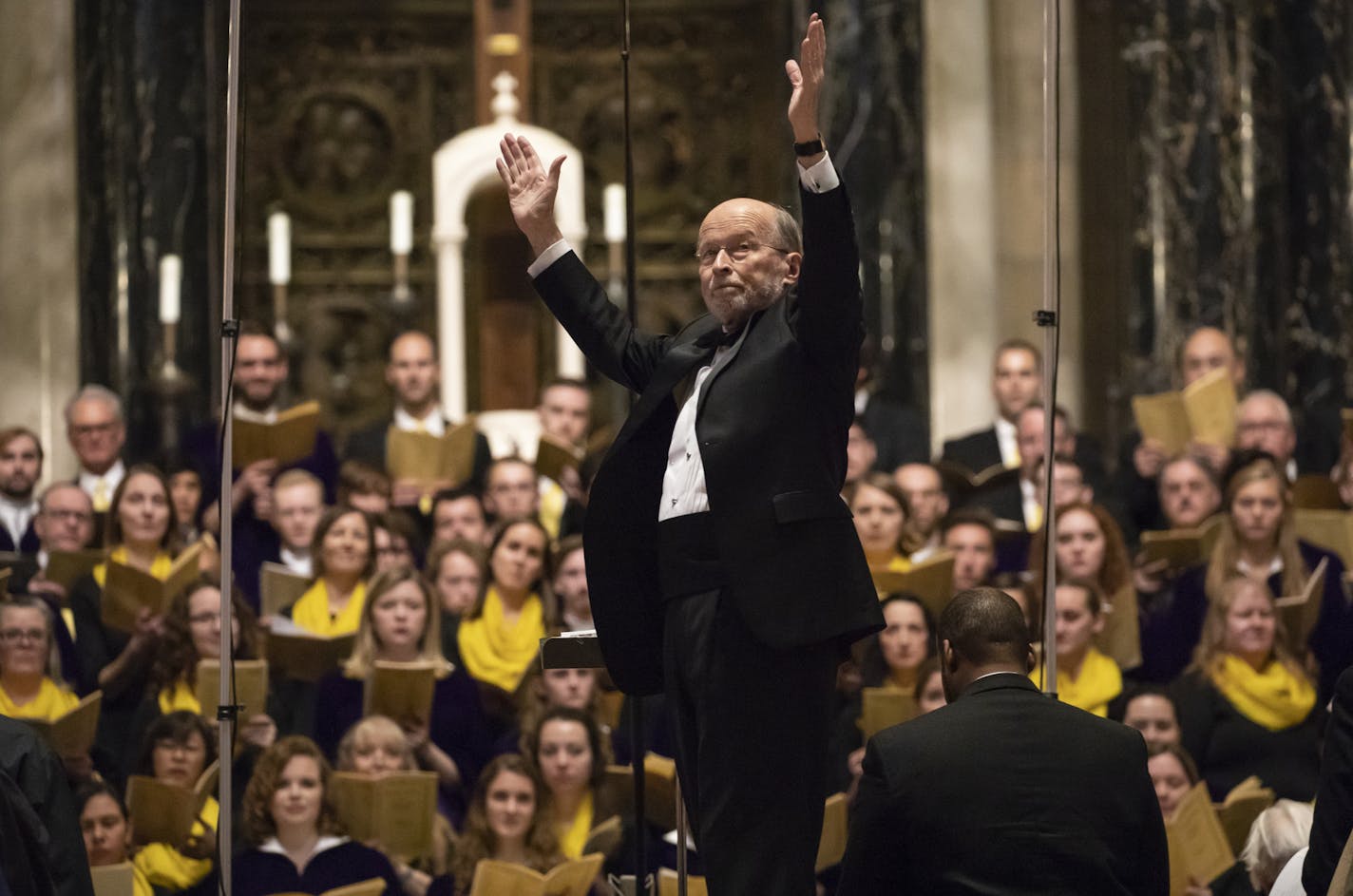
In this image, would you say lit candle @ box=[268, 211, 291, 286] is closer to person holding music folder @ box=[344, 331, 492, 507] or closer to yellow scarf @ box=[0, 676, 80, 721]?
person holding music folder @ box=[344, 331, 492, 507]

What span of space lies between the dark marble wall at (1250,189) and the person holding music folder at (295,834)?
4032 mm

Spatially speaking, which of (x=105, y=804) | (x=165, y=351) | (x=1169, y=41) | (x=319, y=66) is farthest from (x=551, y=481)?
(x=319, y=66)

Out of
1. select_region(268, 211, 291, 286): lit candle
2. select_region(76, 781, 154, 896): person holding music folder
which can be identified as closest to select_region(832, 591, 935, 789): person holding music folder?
select_region(76, 781, 154, 896): person holding music folder

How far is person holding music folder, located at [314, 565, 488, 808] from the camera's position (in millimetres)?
6781

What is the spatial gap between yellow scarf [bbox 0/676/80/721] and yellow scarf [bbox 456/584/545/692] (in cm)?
118

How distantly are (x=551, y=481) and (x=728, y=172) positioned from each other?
3.71 metres

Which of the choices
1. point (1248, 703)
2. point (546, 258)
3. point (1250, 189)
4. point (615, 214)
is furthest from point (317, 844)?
point (1250, 189)

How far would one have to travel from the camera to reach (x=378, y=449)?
324 inches

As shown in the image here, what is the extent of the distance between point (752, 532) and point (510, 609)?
134 inches

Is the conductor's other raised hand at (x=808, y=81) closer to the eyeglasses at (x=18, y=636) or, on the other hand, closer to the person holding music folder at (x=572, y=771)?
the person holding music folder at (x=572, y=771)

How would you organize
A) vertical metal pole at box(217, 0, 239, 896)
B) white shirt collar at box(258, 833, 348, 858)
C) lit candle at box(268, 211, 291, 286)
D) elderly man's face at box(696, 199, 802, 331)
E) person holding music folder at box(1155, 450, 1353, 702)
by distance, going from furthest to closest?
lit candle at box(268, 211, 291, 286), person holding music folder at box(1155, 450, 1353, 702), white shirt collar at box(258, 833, 348, 858), vertical metal pole at box(217, 0, 239, 896), elderly man's face at box(696, 199, 802, 331)

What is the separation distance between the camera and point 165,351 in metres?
9.03

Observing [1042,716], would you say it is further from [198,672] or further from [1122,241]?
[1122,241]

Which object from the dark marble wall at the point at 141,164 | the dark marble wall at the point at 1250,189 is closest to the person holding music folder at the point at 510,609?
the dark marble wall at the point at 141,164
